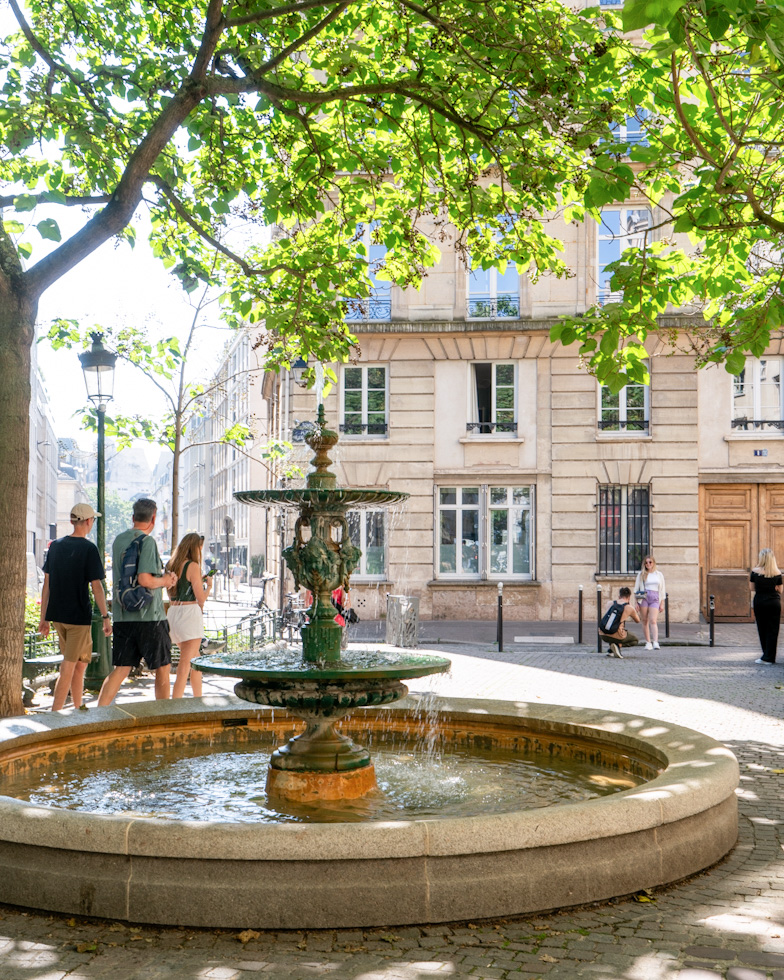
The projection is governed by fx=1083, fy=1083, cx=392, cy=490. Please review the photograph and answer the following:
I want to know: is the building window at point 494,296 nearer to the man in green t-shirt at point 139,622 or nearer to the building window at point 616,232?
the building window at point 616,232

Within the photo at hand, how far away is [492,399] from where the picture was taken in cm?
2652

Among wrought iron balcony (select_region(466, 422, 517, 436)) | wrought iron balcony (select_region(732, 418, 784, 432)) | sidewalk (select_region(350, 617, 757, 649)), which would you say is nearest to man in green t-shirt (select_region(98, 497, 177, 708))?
Answer: sidewalk (select_region(350, 617, 757, 649))

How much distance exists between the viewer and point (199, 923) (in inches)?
178

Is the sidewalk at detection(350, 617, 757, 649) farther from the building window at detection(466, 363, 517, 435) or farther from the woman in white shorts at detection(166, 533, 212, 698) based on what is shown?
the woman in white shorts at detection(166, 533, 212, 698)

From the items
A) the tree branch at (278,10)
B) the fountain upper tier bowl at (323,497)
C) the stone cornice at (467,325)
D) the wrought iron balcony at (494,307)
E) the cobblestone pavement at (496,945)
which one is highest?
the wrought iron balcony at (494,307)

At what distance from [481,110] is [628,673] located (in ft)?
29.7

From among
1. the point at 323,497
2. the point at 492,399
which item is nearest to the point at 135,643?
the point at 323,497

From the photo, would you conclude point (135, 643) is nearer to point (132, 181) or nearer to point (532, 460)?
point (132, 181)

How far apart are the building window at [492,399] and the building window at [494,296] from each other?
49.9 inches

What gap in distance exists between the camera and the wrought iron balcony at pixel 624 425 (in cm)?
2602

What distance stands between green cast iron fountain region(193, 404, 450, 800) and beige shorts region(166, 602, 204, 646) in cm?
299

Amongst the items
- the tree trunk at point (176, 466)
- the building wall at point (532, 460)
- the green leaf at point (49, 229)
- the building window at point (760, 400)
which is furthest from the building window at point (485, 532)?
the green leaf at point (49, 229)

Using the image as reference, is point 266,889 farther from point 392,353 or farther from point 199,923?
point 392,353

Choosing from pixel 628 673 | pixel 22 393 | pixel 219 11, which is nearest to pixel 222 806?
pixel 22 393
